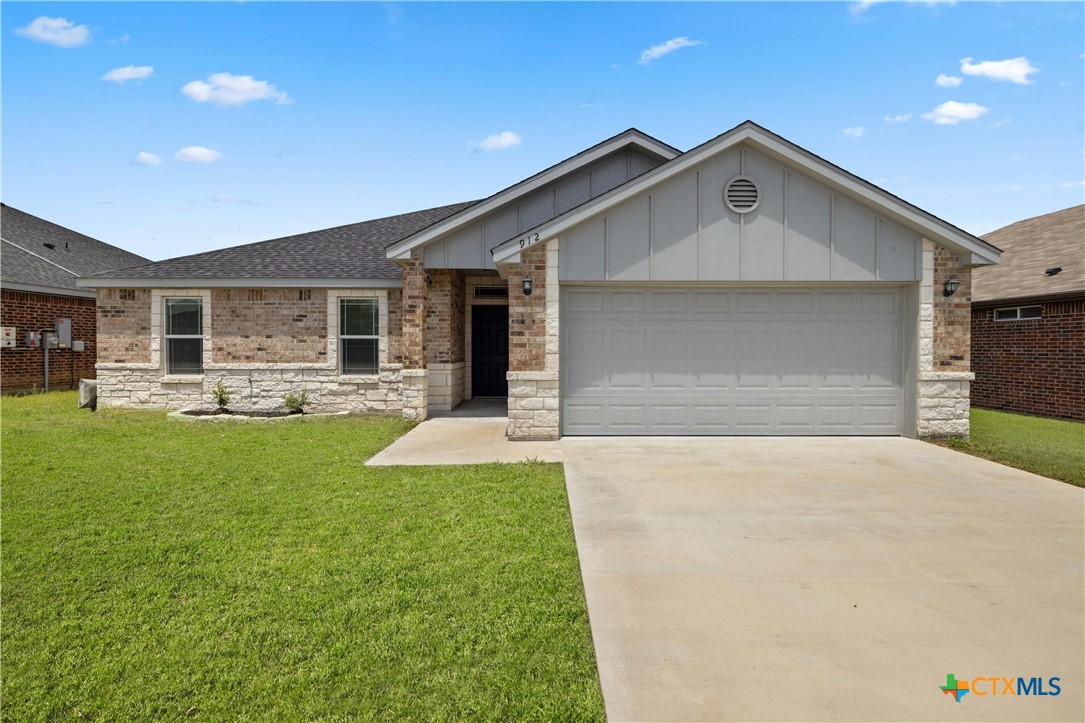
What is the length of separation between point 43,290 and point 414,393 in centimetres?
1398

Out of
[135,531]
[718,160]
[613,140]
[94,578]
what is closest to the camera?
[94,578]

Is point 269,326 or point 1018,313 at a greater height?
point 1018,313

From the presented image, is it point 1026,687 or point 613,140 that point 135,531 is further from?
point 613,140

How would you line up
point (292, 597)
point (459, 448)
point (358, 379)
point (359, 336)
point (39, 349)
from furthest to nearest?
1. point (39, 349)
2. point (359, 336)
3. point (358, 379)
4. point (459, 448)
5. point (292, 597)

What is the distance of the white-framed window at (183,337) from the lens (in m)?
13.3

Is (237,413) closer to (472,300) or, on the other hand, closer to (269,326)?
(269,326)

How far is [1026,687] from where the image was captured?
9.65ft

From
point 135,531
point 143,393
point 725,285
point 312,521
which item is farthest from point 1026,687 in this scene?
point 143,393

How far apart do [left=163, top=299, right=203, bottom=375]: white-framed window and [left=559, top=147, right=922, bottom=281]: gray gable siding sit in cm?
977

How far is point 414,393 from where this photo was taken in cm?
1181

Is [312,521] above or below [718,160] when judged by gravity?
below

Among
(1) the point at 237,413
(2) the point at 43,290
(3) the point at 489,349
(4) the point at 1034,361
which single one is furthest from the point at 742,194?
(2) the point at 43,290

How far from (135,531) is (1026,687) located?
21.7 ft

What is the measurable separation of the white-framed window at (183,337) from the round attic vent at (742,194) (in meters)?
11.9
